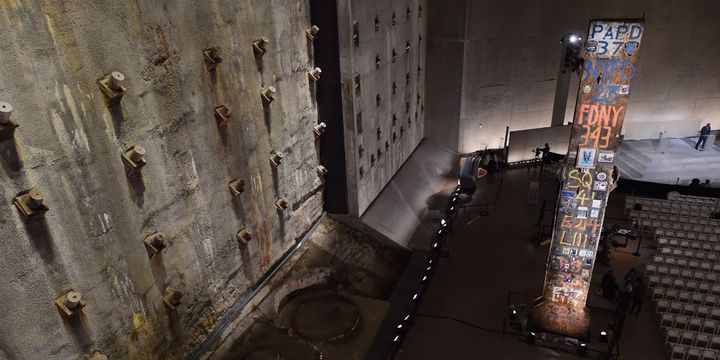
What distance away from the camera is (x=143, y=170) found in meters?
6.40

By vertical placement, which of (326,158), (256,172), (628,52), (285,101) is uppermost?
(628,52)

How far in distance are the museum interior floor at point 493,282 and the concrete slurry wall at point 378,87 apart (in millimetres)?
2575

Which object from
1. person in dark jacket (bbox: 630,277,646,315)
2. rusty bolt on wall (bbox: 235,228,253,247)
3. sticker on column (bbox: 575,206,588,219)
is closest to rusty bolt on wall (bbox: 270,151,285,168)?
rusty bolt on wall (bbox: 235,228,253,247)

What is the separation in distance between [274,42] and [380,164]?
624cm

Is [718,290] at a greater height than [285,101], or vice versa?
[285,101]

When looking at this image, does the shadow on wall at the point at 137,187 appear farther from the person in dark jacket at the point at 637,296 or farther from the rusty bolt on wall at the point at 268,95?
the person in dark jacket at the point at 637,296

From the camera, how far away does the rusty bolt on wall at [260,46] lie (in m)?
8.60

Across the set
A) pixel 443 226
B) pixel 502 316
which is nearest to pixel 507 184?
pixel 443 226

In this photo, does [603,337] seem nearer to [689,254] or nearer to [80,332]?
[689,254]

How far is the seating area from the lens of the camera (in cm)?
936

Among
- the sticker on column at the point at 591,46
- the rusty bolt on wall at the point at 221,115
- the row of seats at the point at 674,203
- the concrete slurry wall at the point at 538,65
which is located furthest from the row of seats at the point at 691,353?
the concrete slurry wall at the point at 538,65

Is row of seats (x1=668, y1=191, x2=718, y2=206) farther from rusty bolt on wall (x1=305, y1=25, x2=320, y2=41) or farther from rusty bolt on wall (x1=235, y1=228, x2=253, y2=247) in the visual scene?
rusty bolt on wall (x1=235, y1=228, x2=253, y2=247)

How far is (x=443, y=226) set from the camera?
13.5 m

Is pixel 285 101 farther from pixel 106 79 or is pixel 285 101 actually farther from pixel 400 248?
pixel 400 248
